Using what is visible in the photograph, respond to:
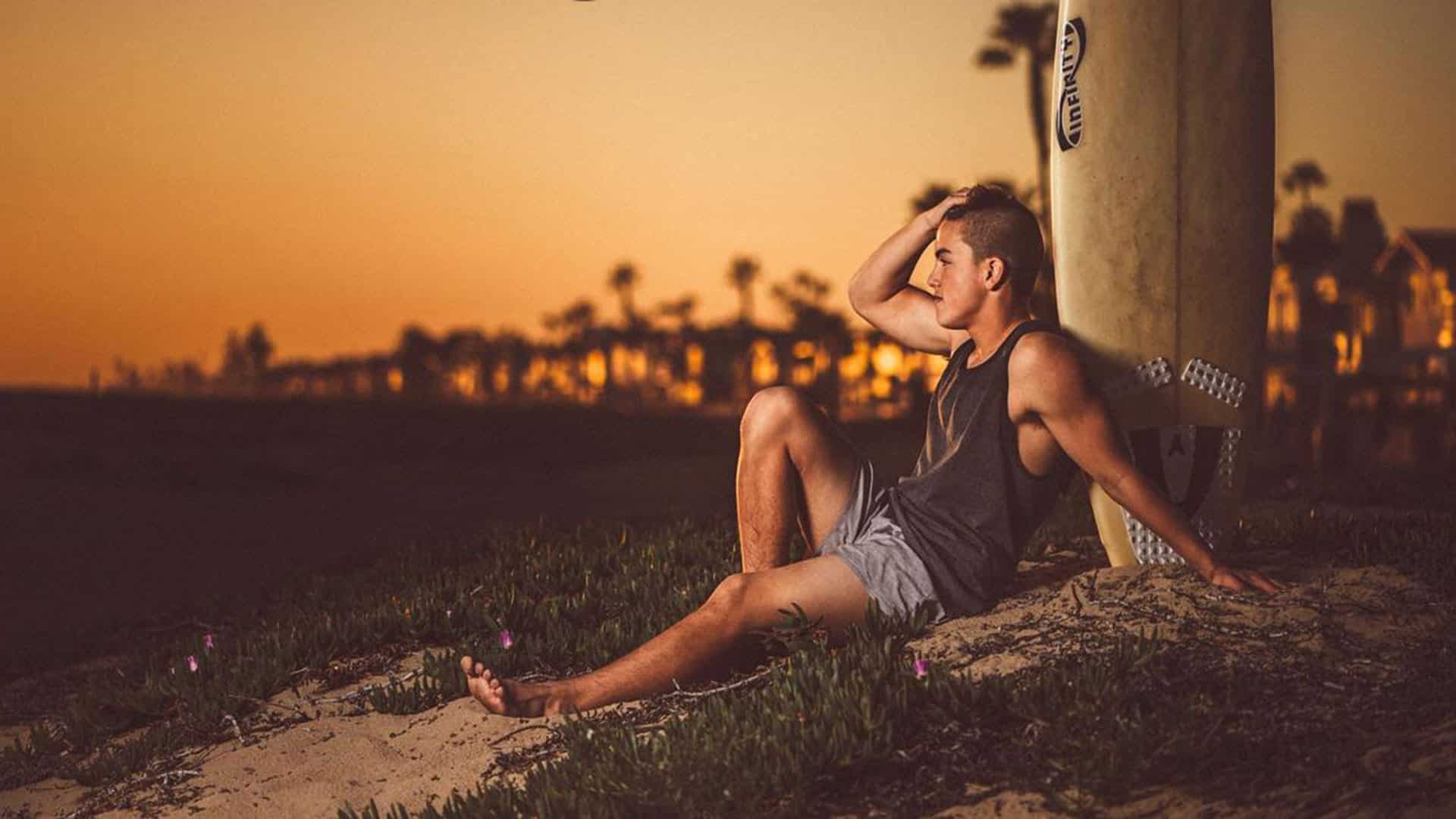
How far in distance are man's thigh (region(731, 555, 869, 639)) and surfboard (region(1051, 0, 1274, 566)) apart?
4.62 ft

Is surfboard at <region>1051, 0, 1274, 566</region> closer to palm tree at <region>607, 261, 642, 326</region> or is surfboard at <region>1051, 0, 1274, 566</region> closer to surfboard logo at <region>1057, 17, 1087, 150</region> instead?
surfboard logo at <region>1057, 17, 1087, 150</region>

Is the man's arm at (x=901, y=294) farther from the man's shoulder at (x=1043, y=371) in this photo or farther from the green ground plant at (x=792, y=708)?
the green ground plant at (x=792, y=708)

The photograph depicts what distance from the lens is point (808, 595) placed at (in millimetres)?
4160

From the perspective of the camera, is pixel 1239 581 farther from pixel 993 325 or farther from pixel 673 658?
pixel 673 658

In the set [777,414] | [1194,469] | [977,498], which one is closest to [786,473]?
[777,414]

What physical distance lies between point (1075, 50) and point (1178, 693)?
3061mm

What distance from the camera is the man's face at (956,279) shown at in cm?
430

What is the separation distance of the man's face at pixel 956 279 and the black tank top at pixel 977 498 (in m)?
0.17

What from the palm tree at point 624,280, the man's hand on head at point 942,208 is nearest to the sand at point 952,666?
the man's hand on head at point 942,208

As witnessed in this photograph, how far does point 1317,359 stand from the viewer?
83.6ft

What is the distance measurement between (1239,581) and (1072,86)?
7.60ft

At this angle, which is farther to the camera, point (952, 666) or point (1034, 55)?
point (1034, 55)

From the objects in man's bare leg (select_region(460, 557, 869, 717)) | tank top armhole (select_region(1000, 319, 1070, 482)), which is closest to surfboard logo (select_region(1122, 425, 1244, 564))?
tank top armhole (select_region(1000, 319, 1070, 482))

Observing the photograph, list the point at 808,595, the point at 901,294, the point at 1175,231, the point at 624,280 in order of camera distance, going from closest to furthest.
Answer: the point at 808,595, the point at 901,294, the point at 1175,231, the point at 624,280
